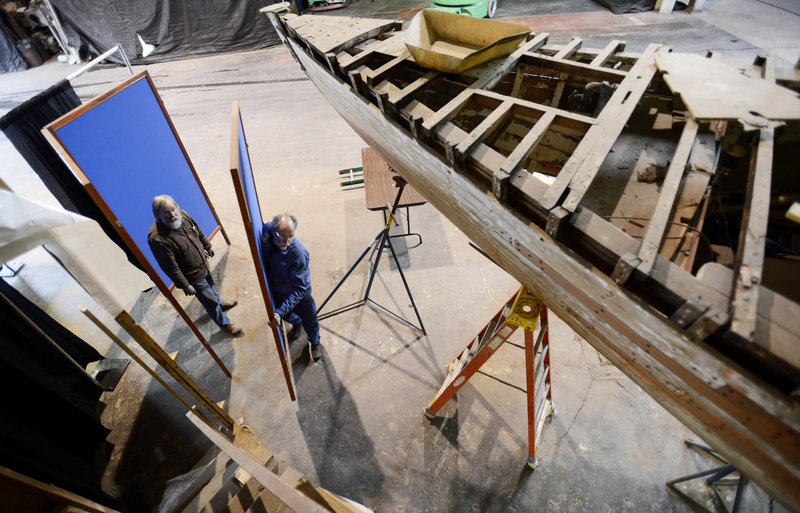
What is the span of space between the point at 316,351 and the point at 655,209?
3345 mm

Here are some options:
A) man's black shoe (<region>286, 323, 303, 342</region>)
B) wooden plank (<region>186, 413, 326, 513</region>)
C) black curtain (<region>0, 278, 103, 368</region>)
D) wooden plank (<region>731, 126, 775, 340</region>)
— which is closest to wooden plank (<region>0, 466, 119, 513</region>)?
Result: wooden plank (<region>186, 413, 326, 513</region>)

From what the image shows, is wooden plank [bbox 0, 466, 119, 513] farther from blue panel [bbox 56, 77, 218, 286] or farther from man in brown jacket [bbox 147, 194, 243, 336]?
blue panel [bbox 56, 77, 218, 286]

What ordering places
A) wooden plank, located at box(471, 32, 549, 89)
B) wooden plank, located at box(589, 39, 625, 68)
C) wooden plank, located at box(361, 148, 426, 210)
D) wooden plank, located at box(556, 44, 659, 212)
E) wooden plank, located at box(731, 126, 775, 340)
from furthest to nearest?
wooden plank, located at box(361, 148, 426, 210) → wooden plank, located at box(589, 39, 625, 68) → wooden plank, located at box(471, 32, 549, 89) → wooden plank, located at box(556, 44, 659, 212) → wooden plank, located at box(731, 126, 775, 340)

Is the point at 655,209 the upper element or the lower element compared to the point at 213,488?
upper

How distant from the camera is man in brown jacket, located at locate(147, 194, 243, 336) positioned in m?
3.21

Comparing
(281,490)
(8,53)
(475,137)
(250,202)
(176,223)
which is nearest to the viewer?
(281,490)

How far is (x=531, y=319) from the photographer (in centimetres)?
222

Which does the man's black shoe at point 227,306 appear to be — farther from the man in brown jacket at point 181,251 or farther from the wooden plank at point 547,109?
the wooden plank at point 547,109

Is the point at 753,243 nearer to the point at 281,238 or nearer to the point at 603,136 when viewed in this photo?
the point at 603,136

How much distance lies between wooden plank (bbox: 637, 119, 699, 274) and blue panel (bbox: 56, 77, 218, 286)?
425cm

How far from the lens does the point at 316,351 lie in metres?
3.77

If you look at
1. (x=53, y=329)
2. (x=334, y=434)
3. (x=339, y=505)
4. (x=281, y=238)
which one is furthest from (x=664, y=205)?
(x=53, y=329)

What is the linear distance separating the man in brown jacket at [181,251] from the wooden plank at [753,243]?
13.1 feet

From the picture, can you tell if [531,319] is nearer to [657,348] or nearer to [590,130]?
[657,348]
